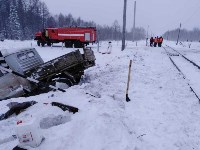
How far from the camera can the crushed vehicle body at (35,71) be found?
8.25 m

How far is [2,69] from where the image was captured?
784 centimetres

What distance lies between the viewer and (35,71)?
29.6ft

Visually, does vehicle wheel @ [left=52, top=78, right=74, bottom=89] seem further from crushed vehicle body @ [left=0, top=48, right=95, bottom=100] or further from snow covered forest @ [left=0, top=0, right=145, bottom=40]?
snow covered forest @ [left=0, top=0, right=145, bottom=40]

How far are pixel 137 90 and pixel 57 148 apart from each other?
529 centimetres

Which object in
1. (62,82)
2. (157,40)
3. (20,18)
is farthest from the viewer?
(20,18)

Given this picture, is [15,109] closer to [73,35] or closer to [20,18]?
[73,35]

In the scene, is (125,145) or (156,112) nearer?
(125,145)

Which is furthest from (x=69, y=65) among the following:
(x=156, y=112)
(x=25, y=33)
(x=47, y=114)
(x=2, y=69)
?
(x=25, y=33)

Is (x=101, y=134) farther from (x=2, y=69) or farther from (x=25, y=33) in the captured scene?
(x=25, y=33)

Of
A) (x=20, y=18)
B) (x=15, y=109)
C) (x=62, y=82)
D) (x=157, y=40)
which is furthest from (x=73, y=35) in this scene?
(x=20, y=18)

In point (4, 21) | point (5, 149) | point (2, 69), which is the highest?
point (4, 21)

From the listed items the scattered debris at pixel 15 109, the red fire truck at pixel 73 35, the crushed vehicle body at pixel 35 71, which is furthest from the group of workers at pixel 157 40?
the scattered debris at pixel 15 109

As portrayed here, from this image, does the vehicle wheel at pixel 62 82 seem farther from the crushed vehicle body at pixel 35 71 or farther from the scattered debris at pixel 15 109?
the scattered debris at pixel 15 109

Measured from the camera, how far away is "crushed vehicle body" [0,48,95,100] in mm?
8250
